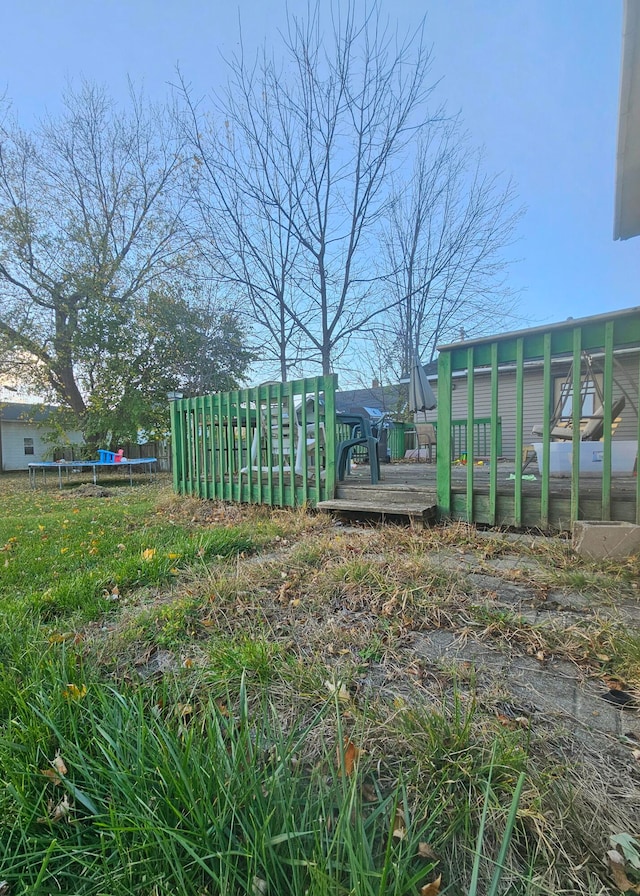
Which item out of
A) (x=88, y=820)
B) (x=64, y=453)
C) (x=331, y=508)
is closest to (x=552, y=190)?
(x=331, y=508)

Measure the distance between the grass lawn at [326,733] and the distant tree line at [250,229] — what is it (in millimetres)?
7172

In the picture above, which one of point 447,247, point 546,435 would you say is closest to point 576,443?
point 546,435

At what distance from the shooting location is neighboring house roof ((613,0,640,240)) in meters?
2.65

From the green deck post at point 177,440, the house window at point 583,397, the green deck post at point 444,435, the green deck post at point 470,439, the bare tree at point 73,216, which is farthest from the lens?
the bare tree at point 73,216

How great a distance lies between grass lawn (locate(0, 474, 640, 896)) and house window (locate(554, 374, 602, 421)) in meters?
1.99

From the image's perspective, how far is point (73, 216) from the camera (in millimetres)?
13352

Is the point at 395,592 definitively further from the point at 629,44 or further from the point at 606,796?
the point at 629,44

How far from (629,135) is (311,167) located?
567 cm

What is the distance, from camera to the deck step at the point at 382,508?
3.32 metres

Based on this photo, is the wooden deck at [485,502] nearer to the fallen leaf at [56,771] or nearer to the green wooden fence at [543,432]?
the green wooden fence at [543,432]

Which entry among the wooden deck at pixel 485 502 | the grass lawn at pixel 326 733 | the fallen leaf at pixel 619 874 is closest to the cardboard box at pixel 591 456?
the wooden deck at pixel 485 502

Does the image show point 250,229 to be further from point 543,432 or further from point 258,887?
point 258,887

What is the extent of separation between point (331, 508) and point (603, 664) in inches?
102

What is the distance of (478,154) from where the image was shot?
30.3 feet
